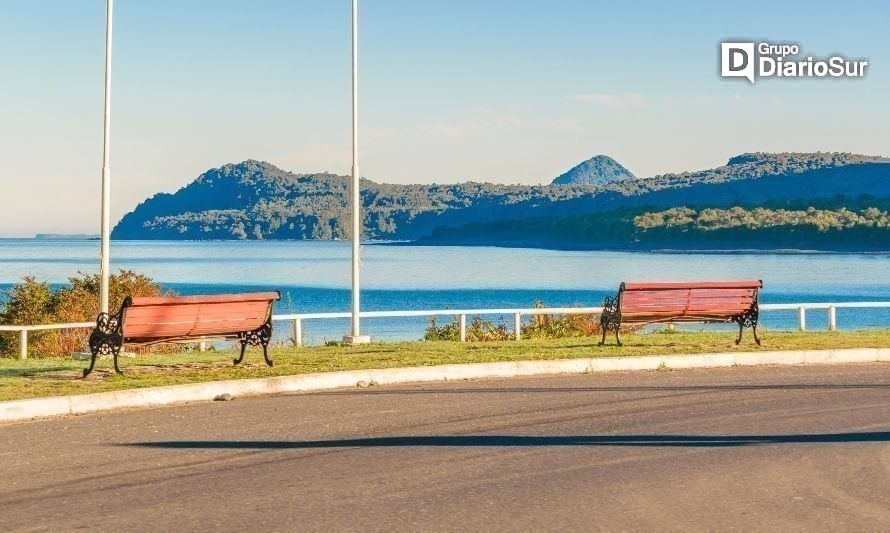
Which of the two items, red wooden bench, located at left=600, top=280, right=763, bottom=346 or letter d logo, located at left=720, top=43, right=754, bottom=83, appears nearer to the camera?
red wooden bench, located at left=600, top=280, right=763, bottom=346

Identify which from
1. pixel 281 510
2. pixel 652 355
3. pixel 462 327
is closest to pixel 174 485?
pixel 281 510

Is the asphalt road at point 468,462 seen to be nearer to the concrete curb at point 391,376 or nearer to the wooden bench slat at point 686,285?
the concrete curb at point 391,376

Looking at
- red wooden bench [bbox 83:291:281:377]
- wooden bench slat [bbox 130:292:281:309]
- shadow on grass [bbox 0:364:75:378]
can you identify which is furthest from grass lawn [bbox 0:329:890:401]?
wooden bench slat [bbox 130:292:281:309]

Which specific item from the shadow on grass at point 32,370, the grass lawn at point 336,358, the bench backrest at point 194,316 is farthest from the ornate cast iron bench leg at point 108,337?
the shadow on grass at point 32,370

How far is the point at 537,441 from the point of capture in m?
10.2

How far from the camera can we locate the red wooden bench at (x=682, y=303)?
1889cm

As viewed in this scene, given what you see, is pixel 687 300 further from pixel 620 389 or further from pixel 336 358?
pixel 336 358

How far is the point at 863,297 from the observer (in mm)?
81125

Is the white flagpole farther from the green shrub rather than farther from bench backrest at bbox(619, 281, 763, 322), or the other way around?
the green shrub

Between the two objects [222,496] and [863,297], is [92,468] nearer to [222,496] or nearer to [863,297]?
[222,496]

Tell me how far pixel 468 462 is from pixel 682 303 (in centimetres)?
1063

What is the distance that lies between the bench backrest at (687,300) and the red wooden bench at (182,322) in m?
5.91

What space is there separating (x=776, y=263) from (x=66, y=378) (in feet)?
469

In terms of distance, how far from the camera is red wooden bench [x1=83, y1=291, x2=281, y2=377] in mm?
14359
